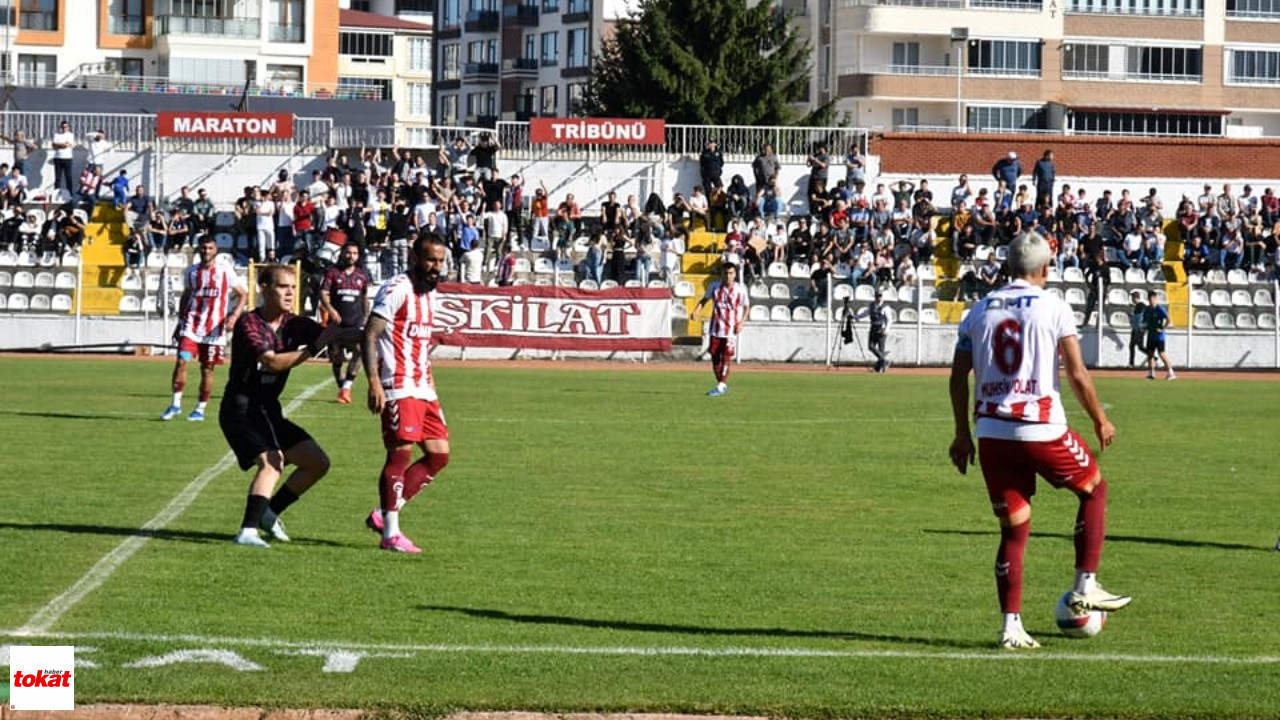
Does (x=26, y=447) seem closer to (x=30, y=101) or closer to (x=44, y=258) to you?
(x=44, y=258)

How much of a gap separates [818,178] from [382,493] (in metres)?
36.4

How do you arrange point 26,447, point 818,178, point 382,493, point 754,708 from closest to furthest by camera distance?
point 754,708
point 382,493
point 26,447
point 818,178

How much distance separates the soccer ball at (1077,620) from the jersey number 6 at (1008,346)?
1204mm

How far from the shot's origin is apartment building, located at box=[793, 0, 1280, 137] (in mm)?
84062

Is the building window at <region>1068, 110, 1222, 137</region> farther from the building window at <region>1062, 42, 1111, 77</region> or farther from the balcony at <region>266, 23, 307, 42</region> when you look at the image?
the balcony at <region>266, 23, 307, 42</region>

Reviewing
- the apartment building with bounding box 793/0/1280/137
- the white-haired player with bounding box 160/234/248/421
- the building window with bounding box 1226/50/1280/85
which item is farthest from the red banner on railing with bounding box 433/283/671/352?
the building window with bounding box 1226/50/1280/85

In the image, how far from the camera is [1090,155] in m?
60.9

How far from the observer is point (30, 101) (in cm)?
6825

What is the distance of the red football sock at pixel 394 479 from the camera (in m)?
12.8

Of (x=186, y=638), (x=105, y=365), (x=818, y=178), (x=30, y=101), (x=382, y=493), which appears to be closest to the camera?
(x=186, y=638)

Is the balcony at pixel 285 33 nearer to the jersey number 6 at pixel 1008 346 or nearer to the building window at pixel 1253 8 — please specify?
the building window at pixel 1253 8

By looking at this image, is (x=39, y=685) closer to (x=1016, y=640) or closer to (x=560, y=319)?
(x=1016, y=640)

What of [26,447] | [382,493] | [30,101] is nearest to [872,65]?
[30,101]

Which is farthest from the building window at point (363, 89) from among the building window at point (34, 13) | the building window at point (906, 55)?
the building window at point (906, 55)
